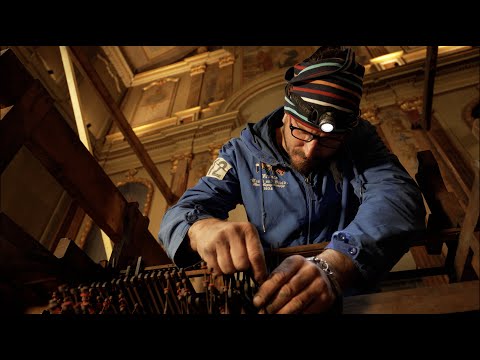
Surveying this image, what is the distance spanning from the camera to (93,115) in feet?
29.8

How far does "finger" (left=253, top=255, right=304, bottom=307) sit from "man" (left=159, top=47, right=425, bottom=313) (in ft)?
0.26

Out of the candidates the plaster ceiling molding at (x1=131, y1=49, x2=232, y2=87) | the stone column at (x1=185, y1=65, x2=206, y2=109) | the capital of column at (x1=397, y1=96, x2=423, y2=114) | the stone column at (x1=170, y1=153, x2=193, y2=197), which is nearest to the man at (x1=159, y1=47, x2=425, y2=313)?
the stone column at (x1=170, y1=153, x2=193, y2=197)

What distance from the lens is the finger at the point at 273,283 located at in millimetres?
1011

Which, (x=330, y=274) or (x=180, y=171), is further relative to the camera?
(x=180, y=171)

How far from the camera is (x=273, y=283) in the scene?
3.35 feet

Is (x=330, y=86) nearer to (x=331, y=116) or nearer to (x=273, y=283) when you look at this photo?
(x=331, y=116)

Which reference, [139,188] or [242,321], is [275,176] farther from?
[139,188]

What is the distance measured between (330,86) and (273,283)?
50.3 inches

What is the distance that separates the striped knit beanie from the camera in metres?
1.75

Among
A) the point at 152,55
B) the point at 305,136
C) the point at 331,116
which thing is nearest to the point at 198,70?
the point at 152,55

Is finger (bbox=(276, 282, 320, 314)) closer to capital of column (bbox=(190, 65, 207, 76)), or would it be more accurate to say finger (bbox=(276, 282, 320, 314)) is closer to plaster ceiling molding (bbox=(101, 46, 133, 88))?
capital of column (bbox=(190, 65, 207, 76))

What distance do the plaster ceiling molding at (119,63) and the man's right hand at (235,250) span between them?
11.6m

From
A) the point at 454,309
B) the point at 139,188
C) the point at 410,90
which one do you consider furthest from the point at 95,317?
the point at 410,90

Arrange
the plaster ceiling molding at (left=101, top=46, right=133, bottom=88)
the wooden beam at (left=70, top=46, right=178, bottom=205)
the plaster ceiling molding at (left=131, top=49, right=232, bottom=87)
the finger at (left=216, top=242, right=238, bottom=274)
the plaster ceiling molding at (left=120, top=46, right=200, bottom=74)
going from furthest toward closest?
1. the plaster ceiling molding at (left=120, top=46, right=200, bottom=74)
2. the plaster ceiling molding at (left=101, top=46, right=133, bottom=88)
3. the plaster ceiling molding at (left=131, top=49, right=232, bottom=87)
4. the wooden beam at (left=70, top=46, right=178, bottom=205)
5. the finger at (left=216, top=242, right=238, bottom=274)
